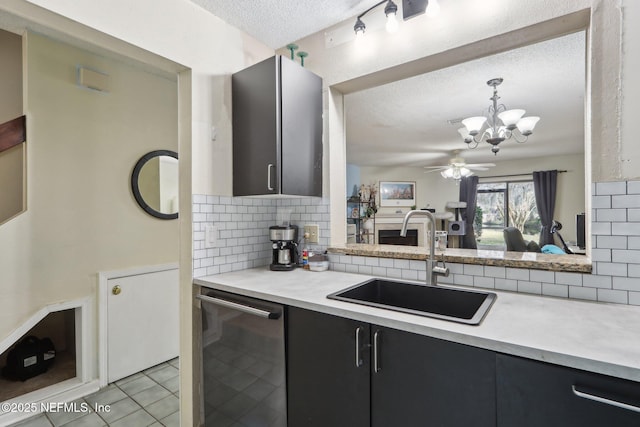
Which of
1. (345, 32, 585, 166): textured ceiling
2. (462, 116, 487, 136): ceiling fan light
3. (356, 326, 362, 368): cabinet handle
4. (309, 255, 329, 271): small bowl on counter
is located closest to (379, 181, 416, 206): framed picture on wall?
(345, 32, 585, 166): textured ceiling

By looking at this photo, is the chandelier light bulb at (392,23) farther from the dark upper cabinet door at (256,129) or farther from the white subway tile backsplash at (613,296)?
the white subway tile backsplash at (613,296)

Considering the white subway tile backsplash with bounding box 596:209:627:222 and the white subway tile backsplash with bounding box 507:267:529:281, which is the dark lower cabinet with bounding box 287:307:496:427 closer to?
the white subway tile backsplash with bounding box 507:267:529:281

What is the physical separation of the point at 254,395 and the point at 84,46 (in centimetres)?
255

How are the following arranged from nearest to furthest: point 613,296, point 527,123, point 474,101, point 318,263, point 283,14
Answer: point 613,296, point 283,14, point 318,263, point 527,123, point 474,101

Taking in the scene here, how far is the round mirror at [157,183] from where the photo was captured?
8.08 ft

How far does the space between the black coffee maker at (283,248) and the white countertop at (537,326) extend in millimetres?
393

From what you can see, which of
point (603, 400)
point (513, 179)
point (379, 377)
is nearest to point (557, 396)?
point (603, 400)

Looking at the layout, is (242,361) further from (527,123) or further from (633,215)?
(527,123)

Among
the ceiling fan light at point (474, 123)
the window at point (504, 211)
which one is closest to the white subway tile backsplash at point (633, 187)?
the ceiling fan light at point (474, 123)

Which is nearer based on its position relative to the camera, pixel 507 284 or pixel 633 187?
pixel 633 187

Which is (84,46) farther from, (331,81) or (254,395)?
(254,395)

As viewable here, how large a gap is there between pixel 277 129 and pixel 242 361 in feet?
3.78

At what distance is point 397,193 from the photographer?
725 centimetres

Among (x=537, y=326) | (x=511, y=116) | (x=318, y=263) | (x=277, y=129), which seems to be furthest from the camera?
(x=511, y=116)
